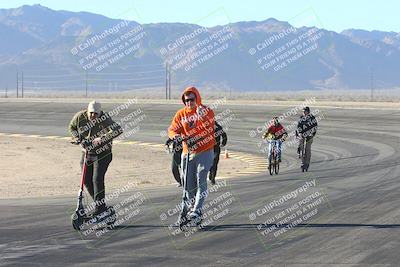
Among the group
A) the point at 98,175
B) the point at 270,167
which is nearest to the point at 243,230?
the point at 98,175

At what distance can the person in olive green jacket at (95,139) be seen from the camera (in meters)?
10.1

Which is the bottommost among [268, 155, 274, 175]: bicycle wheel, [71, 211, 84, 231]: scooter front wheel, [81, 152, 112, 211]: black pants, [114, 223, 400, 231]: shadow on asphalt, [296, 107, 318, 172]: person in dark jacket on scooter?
[268, 155, 274, 175]: bicycle wheel

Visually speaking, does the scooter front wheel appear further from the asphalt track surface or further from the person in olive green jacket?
the person in olive green jacket

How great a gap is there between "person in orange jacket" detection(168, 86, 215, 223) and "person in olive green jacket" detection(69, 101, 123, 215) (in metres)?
0.88

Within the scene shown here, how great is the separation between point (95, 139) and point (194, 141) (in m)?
1.34

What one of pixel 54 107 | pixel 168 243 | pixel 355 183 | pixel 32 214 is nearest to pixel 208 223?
pixel 168 243

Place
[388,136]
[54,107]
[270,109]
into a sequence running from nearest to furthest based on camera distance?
[388,136] < [270,109] < [54,107]

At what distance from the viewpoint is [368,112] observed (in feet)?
162

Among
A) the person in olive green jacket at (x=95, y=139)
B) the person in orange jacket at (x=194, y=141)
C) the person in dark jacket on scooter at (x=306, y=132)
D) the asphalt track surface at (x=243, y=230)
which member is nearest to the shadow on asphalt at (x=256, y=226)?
the asphalt track surface at (x=243, y=230)

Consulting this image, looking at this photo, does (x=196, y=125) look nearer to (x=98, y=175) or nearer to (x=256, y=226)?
(x=98, y=175)

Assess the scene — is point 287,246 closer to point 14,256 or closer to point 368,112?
point 14,256

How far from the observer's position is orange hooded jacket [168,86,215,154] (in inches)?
391

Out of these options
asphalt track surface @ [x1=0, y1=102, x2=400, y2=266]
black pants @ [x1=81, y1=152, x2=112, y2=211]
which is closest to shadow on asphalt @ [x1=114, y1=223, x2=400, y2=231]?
asphalt track surface @ [x1=0, y1=102, x2=400, y2=266]

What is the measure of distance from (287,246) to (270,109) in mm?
46007
